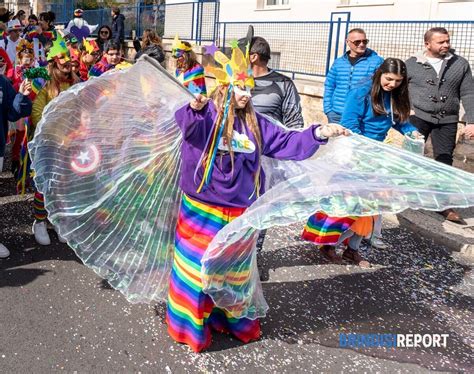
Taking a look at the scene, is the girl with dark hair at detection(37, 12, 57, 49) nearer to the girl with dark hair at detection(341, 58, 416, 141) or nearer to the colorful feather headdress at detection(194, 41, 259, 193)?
the girl with dark hair at detection(341, 58, 416, 141)

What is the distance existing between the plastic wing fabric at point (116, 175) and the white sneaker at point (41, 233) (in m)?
1.23

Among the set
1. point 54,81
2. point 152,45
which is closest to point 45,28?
point 152,45

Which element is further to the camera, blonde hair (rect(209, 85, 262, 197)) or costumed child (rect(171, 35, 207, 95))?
costumed child (rect(171, 35, 207, 95))

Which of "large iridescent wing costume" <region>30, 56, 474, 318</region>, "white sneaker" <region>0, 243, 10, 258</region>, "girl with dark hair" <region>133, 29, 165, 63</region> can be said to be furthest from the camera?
"girl with dark hair" <region>133, 29, 165, 63</region>

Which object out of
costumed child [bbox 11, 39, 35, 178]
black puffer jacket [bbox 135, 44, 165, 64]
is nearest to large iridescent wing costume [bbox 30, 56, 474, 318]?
costumed child [bbox 11, 39, 35, 178]

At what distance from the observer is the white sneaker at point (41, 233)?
14.0 feet

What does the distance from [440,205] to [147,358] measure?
183cm

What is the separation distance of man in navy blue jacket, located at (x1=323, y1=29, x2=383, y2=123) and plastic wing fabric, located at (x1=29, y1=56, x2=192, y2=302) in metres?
2.62

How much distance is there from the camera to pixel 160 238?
10.5ft

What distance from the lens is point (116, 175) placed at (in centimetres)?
321

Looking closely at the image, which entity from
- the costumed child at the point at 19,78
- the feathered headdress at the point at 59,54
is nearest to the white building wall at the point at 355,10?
the costumed child at the point at 19,78

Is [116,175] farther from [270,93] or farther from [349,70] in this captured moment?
[349,70]

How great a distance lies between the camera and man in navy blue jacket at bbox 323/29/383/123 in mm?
5066

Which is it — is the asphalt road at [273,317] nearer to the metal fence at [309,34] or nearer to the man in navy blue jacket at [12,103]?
the man in navy blue jacket at [12,103]
